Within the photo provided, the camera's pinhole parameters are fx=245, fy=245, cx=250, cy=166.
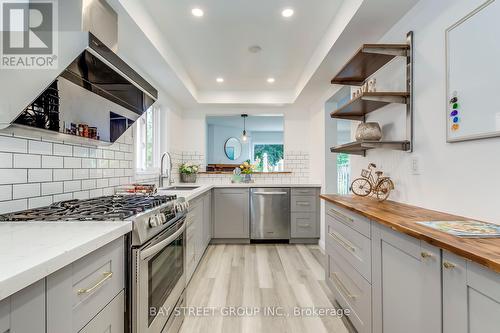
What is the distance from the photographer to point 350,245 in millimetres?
1726

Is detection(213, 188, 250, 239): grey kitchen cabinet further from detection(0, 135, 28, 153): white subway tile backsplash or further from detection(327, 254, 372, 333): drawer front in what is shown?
detection(0, 135, 28, 153): white subway tile backsplash

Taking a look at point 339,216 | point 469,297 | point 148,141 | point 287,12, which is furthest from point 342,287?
point 148,141

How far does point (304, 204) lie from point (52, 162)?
3.21 meters

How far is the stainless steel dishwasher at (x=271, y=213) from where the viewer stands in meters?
3.88

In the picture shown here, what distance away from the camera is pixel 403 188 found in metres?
1.86

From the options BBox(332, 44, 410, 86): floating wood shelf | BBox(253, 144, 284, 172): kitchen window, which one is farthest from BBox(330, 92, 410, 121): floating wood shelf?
BBox(253, 144, 284, 172): kitchen window

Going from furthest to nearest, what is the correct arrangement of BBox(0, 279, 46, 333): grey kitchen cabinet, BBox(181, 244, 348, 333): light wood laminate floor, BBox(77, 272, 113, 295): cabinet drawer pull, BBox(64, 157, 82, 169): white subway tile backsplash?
BBox(181, 244, 348, 333): light wood laminate floor, BBox(64, 157, 82, 169): white subway tile backsplash, BBox(77, 272, 113, 295): cabinet drawer pull, BBox(0, 279, 46, 333): grey kitchen cabinet

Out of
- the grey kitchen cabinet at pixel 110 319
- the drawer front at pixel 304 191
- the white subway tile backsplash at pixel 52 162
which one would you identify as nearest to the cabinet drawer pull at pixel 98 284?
the grey kitchen cabinet at pixel 110 319

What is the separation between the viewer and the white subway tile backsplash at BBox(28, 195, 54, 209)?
138cm

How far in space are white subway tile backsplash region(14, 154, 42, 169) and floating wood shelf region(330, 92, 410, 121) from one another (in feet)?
7.09

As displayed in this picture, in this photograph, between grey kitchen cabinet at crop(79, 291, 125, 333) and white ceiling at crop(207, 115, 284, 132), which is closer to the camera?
grey kitchen cabinet at crop(79, 291, 125, 333)

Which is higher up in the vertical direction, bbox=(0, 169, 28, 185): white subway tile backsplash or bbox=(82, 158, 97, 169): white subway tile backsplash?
bbox=(82, 158, 97, 169): white subway tile backsplash

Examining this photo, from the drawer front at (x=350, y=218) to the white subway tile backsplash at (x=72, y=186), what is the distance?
196 cm

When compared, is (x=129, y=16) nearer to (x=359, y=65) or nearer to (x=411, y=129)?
(x=359, y=65)
